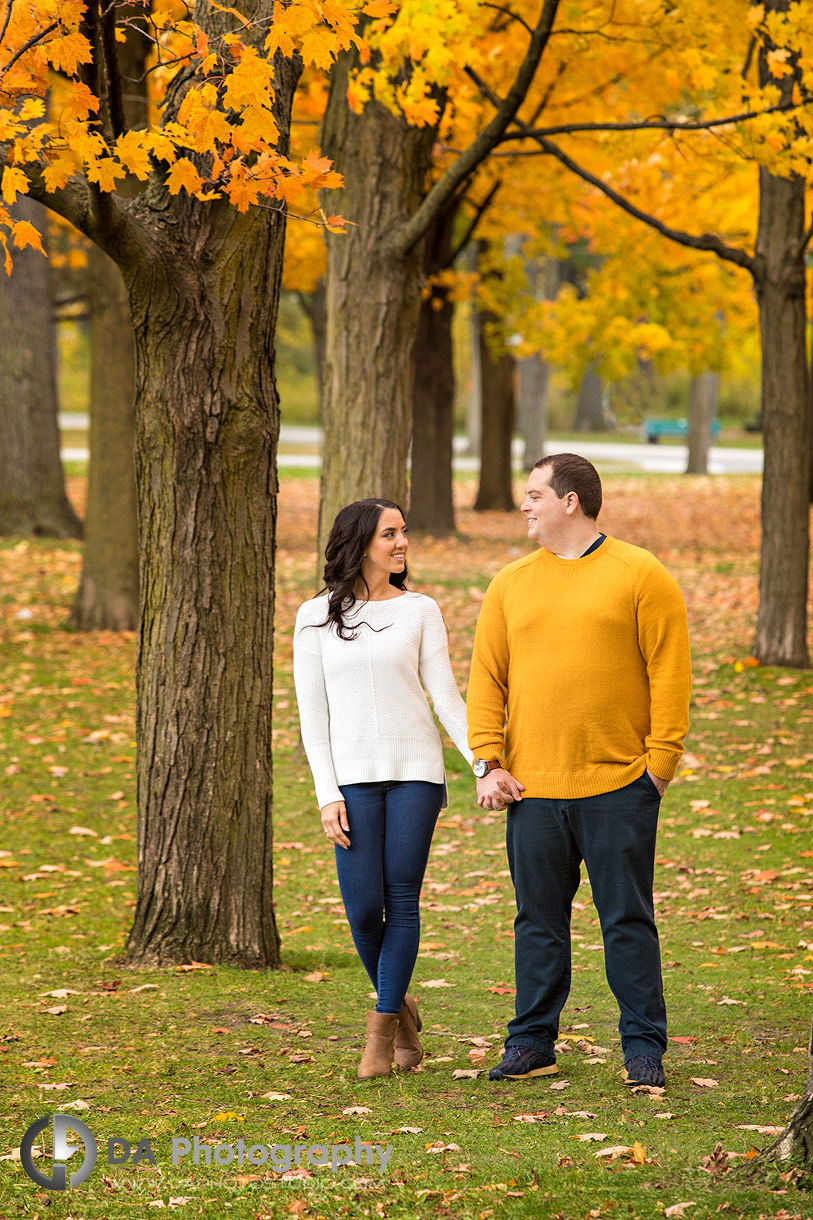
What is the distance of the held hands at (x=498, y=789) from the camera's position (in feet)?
13.4

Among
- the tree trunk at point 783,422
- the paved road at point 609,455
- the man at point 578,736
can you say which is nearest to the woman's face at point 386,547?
the man at point 578,736

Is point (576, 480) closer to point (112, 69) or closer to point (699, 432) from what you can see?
point (112, 69)

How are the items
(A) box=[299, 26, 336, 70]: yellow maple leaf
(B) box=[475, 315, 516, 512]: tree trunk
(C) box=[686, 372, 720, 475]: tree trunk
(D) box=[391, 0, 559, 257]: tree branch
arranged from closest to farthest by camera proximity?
1. (A) box=[299, 26, 336, 70]: yellow maple leaf
2. (D) box=[391, 0, 559, 257]: tree branch
3. (B) box=[475, 315, 516, 512]: tree trunk
4. (C) box=[686, 372, 720, 475]: tree trunk

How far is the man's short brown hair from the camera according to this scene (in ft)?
13.3

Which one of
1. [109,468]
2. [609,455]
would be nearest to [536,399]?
[609,455]

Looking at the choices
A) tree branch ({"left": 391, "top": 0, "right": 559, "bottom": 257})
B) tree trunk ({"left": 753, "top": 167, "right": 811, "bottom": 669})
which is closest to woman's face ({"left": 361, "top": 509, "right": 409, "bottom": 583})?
tree branch ({"left": 391, "top": 0, "right": 559, "bottom": 257})

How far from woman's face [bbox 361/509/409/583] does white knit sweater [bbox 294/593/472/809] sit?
105 mm

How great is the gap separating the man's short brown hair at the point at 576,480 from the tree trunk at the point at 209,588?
162cm

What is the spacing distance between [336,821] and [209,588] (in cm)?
153

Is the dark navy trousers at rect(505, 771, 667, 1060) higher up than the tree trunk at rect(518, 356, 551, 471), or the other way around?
the tree trunk at rect(518, 356, 551, 471)

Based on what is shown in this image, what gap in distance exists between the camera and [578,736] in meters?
4.02

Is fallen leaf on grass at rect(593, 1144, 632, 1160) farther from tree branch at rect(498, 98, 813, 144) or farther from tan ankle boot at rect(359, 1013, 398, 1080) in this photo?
tree branch at rect(498, 98, 813, 144)

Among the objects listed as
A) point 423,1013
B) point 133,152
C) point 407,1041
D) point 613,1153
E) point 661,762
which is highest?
point 133,152

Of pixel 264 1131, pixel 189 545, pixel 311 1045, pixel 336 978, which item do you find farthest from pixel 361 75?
pixel 264 1131
